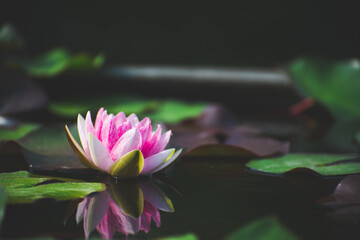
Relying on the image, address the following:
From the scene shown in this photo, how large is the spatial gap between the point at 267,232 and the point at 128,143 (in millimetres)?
390

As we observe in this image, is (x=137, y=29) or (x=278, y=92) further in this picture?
(x=137, y=29)

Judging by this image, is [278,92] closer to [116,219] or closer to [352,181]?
[352,181]

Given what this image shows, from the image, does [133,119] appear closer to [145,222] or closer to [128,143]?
[128,143]

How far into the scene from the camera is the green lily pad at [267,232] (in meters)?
0.48

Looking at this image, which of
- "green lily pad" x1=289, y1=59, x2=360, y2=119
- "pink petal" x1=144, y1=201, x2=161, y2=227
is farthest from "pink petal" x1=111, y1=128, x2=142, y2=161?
"green lily pad" x1=289, y1=59, x2=360, y2=119

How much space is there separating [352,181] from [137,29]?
10.4 feet

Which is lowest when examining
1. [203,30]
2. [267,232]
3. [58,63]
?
[267,232]

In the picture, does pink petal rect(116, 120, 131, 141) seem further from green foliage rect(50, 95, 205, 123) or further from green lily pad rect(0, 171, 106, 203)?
green foliage rect(50, 95, 205, 123)

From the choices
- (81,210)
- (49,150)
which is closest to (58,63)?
(49,150)

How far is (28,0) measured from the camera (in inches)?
A: 132

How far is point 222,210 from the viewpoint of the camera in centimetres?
73

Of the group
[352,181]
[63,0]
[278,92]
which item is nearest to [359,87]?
[278,92]

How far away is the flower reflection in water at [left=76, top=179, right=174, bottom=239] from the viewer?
635mm

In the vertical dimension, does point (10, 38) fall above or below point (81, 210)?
above
